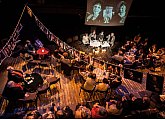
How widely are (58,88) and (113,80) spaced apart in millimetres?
2473

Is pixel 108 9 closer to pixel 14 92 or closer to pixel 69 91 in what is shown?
pixel 69 91

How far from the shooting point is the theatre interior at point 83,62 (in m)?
8.93

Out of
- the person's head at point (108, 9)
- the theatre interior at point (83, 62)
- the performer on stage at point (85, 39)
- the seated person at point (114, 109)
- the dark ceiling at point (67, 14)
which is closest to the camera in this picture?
the seated person at point (114, 109)

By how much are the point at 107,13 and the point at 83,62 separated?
5.17 m

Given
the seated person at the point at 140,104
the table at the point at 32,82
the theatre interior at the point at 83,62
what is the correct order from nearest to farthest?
the seated person at the point at 140,104 → the theatre interior at the point at 83,62 → the table at the point at 32,82

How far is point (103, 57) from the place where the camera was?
48.1 feet

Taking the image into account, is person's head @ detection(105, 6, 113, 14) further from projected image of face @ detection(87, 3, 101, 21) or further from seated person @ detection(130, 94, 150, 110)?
seated person @ detection(130, 94, 150, 110)

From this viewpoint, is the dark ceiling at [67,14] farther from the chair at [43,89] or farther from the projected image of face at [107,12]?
the chair at [43,89]

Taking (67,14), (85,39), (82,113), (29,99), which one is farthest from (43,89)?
(67,14)

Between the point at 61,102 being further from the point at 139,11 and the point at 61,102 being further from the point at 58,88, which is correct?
the point at 139,11

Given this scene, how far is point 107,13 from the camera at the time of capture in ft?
51.0

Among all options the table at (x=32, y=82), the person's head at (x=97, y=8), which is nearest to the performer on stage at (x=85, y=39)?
the person's head at (x=97, y=8)

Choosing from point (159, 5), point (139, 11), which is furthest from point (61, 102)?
point (159, 5)

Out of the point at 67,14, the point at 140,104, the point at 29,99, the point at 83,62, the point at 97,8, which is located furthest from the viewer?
Answer: the point at 67,14
